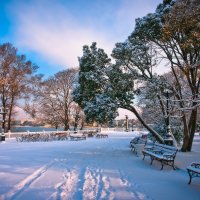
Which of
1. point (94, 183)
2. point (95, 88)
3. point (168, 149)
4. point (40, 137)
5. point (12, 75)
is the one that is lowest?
point (94, 183)

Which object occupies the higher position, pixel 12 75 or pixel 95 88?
pixel 12 75

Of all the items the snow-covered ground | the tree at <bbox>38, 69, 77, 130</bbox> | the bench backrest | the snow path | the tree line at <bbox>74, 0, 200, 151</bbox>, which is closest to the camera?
the snow path

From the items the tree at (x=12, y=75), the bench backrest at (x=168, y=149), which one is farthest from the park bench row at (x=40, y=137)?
the bench backrest at (x=168, y=149)

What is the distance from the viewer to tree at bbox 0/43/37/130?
3462 centimetres

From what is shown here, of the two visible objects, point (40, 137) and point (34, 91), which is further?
point (34, 91)

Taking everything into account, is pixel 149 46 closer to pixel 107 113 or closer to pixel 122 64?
pixel 122 64

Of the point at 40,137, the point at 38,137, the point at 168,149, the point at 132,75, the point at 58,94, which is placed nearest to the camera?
the point at 168,149

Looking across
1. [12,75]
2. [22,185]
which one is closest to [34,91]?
[12,75]

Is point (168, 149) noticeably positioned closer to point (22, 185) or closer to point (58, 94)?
→ point (22, 185)

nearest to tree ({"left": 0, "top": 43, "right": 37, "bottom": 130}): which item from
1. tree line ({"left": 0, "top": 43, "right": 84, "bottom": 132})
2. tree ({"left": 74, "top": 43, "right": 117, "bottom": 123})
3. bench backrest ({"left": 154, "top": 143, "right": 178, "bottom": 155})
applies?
tree line ({"left": 0, "top": 43, "right": 84, "bottom": 132})

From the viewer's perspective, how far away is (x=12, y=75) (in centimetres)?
3519

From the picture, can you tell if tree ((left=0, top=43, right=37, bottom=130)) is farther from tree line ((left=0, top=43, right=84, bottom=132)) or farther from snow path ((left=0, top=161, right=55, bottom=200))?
snow path ((left=0, top=161, right=55, bottom=200))

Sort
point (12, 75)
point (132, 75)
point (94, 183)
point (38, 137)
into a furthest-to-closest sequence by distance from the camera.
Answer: point (12, 75) < point (38, 137) < point (132, 75) < point (94, 183)

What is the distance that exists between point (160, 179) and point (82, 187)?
9.00 ft
